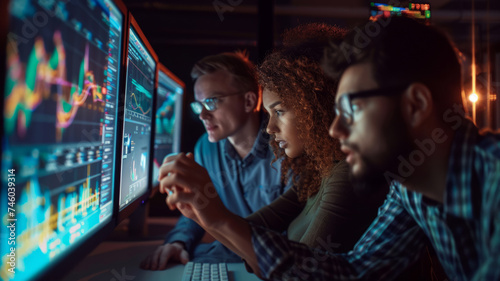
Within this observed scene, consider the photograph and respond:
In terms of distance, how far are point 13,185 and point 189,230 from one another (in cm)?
88

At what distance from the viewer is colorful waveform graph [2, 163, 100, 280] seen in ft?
1.44

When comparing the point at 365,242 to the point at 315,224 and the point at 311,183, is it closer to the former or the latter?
the point at 315,224

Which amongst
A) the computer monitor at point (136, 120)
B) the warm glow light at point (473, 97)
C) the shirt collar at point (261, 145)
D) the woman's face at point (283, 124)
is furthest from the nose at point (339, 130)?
the warm glow light at point (473, 97)

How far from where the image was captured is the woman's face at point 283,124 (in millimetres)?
1052

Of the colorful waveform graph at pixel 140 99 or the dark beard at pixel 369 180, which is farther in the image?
the colorful waveform graph at pixel 140 99

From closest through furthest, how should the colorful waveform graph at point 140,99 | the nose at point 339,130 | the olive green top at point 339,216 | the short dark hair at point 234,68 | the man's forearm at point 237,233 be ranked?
the nose at point 339,130
the man's forearm at point 237,233
the olive green top at point 339,216
the colorful waveform graph at point 140,99
the short dark hair at point 234,68

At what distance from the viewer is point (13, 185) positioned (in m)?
0.41

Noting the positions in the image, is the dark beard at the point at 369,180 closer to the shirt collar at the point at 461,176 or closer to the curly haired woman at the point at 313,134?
the shirt collar at the point at 461,176

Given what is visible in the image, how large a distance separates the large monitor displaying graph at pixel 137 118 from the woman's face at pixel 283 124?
412mm

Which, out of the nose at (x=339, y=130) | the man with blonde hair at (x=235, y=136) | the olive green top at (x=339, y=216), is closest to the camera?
the nose at (x=339, y=130)

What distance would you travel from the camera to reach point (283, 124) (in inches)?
42.1

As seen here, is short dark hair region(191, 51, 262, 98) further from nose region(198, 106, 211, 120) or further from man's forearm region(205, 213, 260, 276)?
man's forearm region(205, 213, 260, 276)

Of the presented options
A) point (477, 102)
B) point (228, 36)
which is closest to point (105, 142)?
point (228, 36)

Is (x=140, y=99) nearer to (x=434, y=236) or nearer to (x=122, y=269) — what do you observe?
(x=122, y=269)
